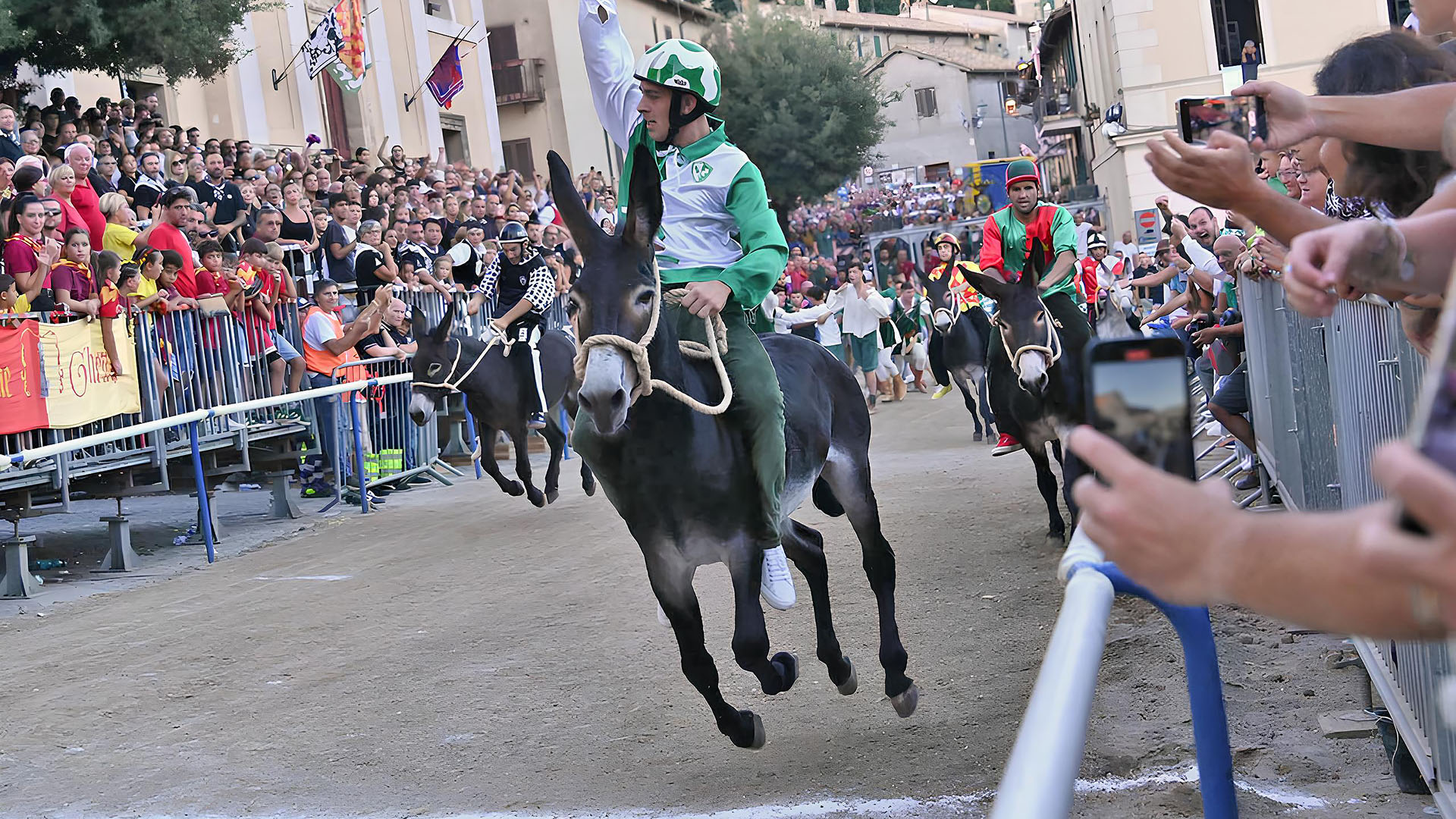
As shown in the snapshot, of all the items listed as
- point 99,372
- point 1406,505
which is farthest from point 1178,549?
point 99,372

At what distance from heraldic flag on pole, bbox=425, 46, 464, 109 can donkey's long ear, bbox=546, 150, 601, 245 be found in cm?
2786

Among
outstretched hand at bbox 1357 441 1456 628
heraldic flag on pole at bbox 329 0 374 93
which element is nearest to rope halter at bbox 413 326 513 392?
outstretched hand at bbox 1357 441 1456 628

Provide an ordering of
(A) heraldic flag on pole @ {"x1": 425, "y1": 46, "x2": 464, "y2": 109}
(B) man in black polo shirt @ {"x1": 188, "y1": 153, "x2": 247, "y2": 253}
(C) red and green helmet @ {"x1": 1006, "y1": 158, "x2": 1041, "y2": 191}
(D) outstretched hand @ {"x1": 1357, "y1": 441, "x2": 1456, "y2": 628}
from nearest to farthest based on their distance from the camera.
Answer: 1. (D) outstretched hand @ {"x1": 1357, "y1": 441, "x2": 1456, "y2": 628}
2. (C) red and green helmet @ {"x1": 1006, "y1": 158, "x2": 1041, "y2": 191}
3. (B) man in black polo shirt @ {"x1": 188, "y1": 153, "x2": 247, "y2": 253}
4. (A) heraldic flag on pole @ {"x1": 425, "y1": 46, "x2": 464, "y2": 109}

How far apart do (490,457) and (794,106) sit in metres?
42.3

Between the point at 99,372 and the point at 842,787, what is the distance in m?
7.99

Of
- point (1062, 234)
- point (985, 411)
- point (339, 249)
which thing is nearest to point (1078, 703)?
point (1062, 234)

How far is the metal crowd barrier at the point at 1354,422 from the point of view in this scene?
152 inches

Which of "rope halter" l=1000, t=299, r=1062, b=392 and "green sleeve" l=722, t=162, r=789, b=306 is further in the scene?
"rope halter" l=1000, t=299, r=1062, b=392

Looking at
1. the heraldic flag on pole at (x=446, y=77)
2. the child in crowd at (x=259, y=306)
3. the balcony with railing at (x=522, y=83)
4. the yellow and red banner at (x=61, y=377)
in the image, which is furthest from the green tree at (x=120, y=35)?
the balcony with railing at (x=522, y=83)

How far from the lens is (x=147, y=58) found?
20.2 meters

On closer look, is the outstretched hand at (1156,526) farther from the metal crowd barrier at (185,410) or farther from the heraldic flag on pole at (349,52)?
the heraldic flag on pole at (349,52)

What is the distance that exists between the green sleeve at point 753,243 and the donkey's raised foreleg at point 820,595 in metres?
1.19

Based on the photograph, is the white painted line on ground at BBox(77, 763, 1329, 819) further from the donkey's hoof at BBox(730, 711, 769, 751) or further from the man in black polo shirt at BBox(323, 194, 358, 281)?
the man in black polo shirt at BBox(323, 194, 358, 281)

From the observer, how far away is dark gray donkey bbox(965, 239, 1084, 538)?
905cm
